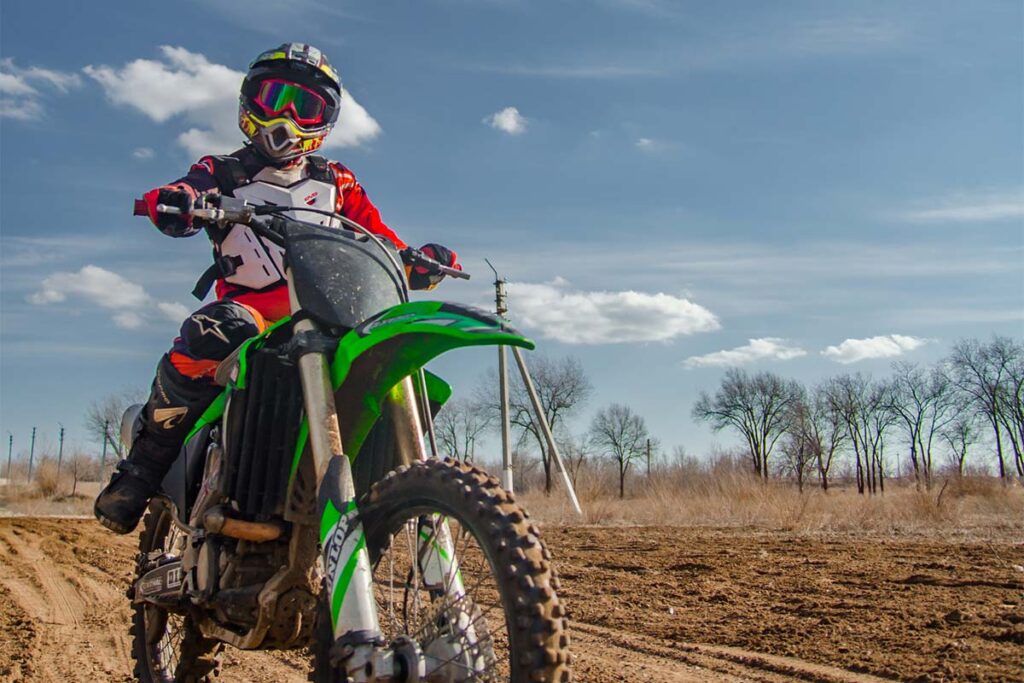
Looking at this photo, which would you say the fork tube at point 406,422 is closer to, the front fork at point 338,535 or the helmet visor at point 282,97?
the front fork at point 338,535

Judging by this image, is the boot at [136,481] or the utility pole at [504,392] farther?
the utility pole at [504,392]

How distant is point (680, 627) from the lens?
6.01 metres

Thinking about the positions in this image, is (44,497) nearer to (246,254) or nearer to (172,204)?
(246,254)

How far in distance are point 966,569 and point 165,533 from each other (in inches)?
294

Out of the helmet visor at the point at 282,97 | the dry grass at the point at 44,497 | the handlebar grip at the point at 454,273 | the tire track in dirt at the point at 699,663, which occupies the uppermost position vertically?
the helmet visor at the point at 282,97

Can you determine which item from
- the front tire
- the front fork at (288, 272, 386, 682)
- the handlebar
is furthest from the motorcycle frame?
the front tire

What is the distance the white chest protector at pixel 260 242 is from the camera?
384cm

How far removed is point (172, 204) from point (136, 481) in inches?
52.7

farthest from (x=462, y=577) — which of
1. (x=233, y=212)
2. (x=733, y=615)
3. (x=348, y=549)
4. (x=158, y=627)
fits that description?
(x=733, y=615)

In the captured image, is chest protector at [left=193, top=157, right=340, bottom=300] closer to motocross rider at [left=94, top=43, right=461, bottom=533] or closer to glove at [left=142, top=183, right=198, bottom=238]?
motocross rider at [left=94, top=43, right=461, bottom=533]

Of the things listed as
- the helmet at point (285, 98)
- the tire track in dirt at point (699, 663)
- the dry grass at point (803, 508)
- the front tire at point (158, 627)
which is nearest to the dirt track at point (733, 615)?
the tire track in dirt at point (699, 663)

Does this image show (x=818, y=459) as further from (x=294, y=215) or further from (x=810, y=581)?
(x=294, y=215)

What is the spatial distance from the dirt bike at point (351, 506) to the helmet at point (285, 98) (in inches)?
30.6

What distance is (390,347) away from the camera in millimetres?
2768
